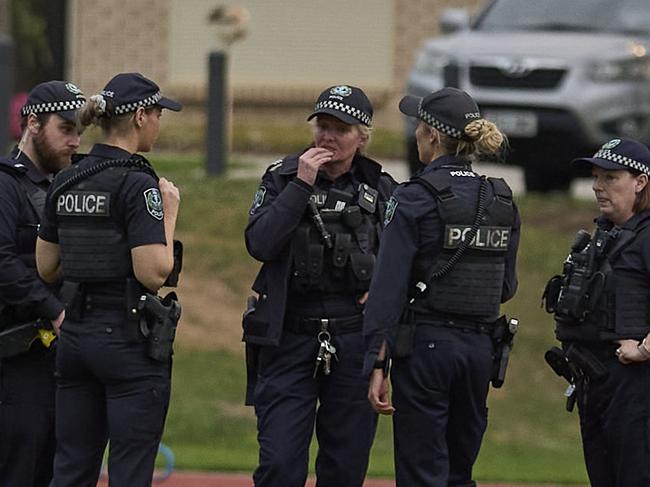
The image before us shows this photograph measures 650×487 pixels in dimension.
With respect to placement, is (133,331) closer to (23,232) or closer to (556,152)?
(23,232)

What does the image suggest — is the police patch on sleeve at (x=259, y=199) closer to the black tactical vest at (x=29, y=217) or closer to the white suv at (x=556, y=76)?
the black tactical vest at (x=29, y=217)

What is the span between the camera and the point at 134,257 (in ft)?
23.4

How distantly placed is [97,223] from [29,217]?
682mm

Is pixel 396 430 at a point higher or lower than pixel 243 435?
higher

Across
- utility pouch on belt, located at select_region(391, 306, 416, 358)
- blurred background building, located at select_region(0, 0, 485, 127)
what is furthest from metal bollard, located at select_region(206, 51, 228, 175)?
blurred background building, located at select_region(0, 0, 485, 127)

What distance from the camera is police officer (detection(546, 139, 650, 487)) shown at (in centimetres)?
749

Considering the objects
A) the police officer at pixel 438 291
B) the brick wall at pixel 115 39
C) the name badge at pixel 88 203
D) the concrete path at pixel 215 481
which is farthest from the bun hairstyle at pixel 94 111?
the brick wall at pixel 115 39

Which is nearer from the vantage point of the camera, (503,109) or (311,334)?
(311,334)

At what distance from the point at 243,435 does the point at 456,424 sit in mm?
5177

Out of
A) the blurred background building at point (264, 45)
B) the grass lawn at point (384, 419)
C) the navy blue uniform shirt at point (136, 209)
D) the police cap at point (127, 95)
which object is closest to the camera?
the navy blue uniform shirt at point (136, 209)

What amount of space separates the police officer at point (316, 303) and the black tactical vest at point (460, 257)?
48 cm

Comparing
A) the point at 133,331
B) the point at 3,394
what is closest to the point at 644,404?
the point at 133,331

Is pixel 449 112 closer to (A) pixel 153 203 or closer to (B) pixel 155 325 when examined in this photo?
(A) pixel 153 203

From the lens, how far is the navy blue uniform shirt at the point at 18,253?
7.60 metres
